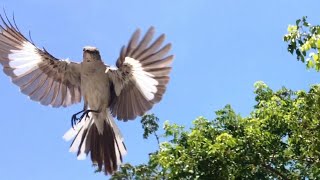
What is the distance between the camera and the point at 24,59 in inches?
162

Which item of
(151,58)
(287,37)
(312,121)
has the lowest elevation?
(151,58)

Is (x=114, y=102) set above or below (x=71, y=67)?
below

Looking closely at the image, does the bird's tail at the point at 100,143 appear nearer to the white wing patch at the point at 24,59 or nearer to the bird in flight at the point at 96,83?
the bird in flight at the point at 96,83

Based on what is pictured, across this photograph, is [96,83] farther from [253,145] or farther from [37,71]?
[253,145]

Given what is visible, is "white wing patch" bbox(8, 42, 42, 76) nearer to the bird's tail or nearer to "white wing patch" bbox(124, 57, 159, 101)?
the bird's tail

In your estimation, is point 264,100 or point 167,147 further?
point 264,100

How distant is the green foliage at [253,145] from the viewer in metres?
7.70

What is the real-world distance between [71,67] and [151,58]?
864 mm

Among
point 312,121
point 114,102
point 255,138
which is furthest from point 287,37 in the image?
point 255,138

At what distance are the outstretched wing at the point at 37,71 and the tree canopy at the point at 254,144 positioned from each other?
10.7 feet

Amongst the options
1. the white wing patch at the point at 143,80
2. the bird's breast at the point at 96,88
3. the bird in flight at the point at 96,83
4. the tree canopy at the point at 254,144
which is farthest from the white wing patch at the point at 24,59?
the tree canopy at the point at 254,144

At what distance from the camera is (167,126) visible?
30.1 feet

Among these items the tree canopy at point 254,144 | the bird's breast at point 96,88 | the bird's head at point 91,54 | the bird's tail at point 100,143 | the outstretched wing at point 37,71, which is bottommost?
the bird's tail at point 100,143

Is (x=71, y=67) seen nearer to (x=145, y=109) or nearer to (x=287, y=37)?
(x=145, y=109)
